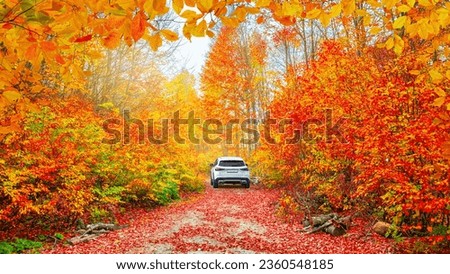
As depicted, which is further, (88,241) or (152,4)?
(88,241)

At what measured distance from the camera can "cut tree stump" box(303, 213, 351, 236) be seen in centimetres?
872

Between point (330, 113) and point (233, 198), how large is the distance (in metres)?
7.96

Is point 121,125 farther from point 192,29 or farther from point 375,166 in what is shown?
point 192,29

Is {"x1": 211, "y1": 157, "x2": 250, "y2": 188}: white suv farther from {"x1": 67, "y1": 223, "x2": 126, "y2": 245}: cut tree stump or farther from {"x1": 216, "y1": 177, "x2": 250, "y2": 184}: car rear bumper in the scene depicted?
{"x1": 67, "y1": 223, "x2": 126, "y2": 245}: cut tree stump

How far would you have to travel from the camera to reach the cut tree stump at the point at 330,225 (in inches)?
343

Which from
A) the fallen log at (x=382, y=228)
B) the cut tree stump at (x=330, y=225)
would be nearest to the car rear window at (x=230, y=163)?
the cut tree stump at (x=330, y=225)

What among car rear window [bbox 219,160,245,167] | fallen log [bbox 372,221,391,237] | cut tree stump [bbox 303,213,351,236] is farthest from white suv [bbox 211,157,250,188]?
fallen log [bbox 372,221,391,237]

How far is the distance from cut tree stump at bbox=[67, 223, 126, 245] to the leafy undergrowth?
180mm

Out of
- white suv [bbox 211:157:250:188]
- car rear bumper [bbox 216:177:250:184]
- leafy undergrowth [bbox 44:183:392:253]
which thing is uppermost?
white suv [bbox 211:157:250:188]

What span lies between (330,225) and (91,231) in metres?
5.34

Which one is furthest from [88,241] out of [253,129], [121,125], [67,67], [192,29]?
[253,129]

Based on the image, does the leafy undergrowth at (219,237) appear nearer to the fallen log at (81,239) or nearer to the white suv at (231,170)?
the fallen log at (81,239)

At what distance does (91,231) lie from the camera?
9180mm

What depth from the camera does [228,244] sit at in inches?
319
